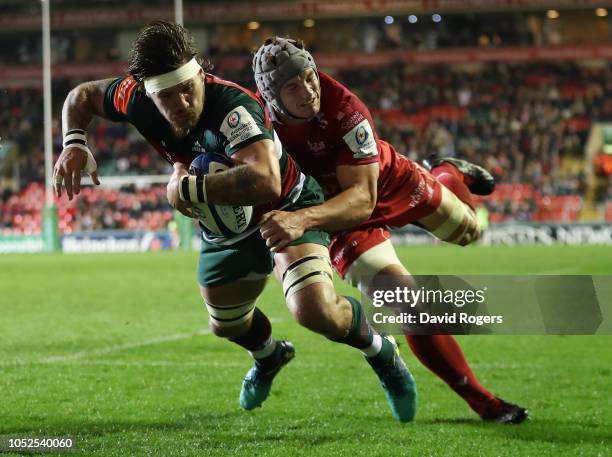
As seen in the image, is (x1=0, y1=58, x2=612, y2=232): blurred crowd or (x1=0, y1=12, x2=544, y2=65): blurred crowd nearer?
(x1=0, y1=58, x2=612, y2=232): blurred crowd

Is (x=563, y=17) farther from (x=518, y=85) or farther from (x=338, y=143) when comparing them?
(x=338, y=143)

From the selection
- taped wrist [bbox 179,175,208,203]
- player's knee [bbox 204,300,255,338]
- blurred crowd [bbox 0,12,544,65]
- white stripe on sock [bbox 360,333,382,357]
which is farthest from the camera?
blurred crowd [bbox 0,12,544,65]

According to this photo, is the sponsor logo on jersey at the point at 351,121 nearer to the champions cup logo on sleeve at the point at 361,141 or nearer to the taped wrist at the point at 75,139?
the champions cup logo on sleeve at the point at 361,141

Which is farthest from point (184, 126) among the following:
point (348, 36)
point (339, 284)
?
point (348, 36)

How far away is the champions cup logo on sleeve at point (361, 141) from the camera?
4.96 meters

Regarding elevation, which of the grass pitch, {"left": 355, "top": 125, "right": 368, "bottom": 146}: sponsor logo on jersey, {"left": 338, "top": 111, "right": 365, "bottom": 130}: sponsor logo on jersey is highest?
{"left": 338, "top": 111, "right": 365, "bottom": 130}: sponsor logo on jersey

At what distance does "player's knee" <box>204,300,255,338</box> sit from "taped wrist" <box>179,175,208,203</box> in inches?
45.9

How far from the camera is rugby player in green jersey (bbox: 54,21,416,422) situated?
4.39 m

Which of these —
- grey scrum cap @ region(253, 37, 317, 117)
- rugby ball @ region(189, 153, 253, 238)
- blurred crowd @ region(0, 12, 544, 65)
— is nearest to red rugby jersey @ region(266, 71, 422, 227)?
grey scrum cap @ region(253, 37, 317, 117)

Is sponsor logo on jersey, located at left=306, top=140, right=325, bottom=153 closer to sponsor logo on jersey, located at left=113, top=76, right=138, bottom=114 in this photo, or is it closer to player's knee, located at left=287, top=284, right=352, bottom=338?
player's knee, located at left=287, top=284, right=352, bottom=338

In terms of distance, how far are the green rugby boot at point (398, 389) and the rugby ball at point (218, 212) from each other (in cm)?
94

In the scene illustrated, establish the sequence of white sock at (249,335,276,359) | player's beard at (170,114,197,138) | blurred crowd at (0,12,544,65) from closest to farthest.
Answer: player's beard at (170,114,197,138)
white sock at (249,335,276,359)
blurred crowd at (0,12,544,65)

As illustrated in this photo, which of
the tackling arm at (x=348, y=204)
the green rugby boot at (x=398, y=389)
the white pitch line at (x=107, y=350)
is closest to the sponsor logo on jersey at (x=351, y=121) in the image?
the tackling arm at (x=348, y=204)

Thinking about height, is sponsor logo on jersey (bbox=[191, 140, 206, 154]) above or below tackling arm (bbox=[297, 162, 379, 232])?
above
